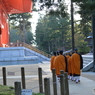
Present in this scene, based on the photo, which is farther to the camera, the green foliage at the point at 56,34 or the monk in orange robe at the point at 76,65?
the green foliage at the point at 56,34

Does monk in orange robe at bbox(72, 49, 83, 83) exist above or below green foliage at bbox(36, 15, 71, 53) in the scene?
below

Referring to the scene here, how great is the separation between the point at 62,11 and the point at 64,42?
36.9 m

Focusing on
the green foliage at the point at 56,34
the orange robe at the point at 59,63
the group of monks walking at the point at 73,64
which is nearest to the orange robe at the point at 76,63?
the group of monks walking at the point at 73,64

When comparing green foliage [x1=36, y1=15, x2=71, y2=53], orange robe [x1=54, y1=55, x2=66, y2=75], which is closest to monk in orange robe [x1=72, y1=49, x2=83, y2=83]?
orange robe [x1=54, y1=55, x2=66, y2=75]

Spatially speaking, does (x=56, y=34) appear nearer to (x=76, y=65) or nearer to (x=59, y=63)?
(x=59, y=63)

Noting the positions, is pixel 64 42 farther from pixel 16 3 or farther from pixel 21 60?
pixel 21 60

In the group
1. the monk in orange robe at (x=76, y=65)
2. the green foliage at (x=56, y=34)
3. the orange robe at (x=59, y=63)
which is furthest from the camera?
the green foliage at (x=56, y=34)

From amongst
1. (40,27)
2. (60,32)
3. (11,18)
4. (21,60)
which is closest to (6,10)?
(11,18)

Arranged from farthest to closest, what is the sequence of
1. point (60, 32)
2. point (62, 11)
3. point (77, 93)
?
1. point (60, 32)
2. point (62, 11)
3. point (77, 93)

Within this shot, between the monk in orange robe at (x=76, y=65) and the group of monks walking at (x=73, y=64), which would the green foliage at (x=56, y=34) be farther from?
the monk in orange robe at (x=76, y=65)

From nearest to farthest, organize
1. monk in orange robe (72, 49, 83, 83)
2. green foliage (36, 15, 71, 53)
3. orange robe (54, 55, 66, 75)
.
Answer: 1. monk in orange robe (72, 49, 83, 83)
2. orange robe (54, 55, 66, 75)
3. green foliage (36, 15, 71, 53)

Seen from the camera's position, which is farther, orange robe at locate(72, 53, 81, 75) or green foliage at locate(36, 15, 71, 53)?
green foliage at locate(36, 15, 71, 53)

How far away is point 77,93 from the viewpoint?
322 inches

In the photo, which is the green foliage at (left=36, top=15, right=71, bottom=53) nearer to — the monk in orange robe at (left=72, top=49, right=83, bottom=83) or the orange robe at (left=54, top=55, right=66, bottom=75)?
the orange robe at (left=54, top=55, right=66, bottom=75)
